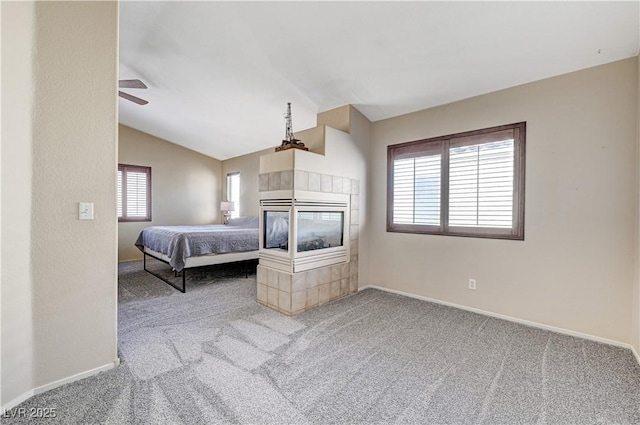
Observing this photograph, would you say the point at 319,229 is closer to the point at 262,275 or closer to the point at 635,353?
the point at 262,275

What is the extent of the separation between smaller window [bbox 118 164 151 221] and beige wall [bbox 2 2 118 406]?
520cm

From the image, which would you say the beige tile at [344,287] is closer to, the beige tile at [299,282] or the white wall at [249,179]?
the beige tile at [299,282]

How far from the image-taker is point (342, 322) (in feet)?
9.71

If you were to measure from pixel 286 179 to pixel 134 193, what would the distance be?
5115 millimetres

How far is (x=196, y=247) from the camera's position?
411 centimetres

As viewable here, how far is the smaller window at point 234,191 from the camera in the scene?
24.6ft

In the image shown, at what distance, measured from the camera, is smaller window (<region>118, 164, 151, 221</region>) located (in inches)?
250

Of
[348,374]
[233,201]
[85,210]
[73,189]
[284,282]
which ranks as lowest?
[348,374]

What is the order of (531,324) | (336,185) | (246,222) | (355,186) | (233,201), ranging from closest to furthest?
1. (531,324)
2. (336,185)
3. (355,186)
4. (246,222)
5. (233,201)

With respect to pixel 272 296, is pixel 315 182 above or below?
above

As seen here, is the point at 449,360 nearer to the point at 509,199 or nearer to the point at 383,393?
the point at 383,393

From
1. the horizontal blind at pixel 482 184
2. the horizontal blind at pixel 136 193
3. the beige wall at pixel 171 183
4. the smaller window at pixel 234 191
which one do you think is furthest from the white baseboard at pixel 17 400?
the smaller window at pixel 234 191

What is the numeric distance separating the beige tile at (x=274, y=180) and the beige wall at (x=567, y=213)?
2.14 metres

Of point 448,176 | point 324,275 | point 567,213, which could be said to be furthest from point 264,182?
point 567,213
